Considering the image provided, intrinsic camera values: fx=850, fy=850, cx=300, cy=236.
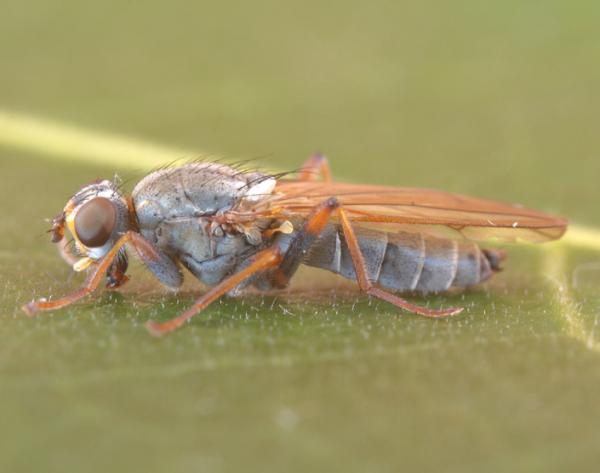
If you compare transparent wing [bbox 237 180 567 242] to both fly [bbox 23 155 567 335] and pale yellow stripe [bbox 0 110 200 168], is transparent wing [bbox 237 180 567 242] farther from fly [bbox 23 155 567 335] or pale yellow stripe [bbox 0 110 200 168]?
pale yellow stripe [bbox 0 110 200 168]

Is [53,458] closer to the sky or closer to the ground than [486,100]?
closer to the ground

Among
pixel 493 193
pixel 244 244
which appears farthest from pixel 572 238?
pixel 244 244

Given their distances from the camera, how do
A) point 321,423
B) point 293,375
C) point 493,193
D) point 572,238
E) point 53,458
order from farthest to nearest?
1. point 493,193
2. point 572,238
3. point 293,375
4. point 321,423
5. point 53,458

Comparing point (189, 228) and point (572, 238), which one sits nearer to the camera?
point (189, 228)

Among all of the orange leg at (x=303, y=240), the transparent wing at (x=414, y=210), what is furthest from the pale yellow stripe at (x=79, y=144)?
the orange leg at (x=303, y=240)

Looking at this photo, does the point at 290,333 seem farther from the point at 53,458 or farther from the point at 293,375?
the point at 53,458

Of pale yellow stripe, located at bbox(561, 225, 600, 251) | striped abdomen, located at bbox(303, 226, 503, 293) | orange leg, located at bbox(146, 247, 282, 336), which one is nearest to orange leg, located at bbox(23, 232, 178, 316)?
orange leg, located at bbox(146, 247, 282, 336)
